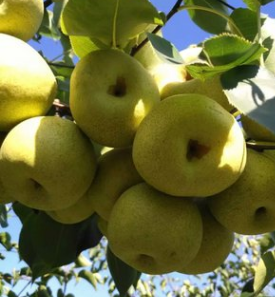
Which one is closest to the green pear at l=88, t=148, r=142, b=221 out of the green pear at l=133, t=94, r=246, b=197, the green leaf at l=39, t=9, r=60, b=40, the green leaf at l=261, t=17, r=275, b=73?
the green pear at l=133, t=94, r=246, b=197

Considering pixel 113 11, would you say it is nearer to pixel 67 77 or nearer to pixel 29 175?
pixel 29 175

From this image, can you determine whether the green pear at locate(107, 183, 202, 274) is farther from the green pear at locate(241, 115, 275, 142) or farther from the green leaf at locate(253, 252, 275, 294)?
the green leaf at locate(253, 252, 275, 294)

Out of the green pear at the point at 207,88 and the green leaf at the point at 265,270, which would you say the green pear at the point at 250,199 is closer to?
the green pear at the point at 207,88

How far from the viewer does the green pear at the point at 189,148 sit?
37.3 inches

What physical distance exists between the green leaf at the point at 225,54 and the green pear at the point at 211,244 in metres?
0.30

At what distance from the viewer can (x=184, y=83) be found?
113 centimetres

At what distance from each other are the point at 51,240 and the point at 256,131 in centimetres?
60

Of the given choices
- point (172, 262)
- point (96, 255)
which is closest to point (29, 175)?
point (172, 262)

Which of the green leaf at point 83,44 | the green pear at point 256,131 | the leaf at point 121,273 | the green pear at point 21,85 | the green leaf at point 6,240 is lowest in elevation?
the green leaf at point 6,240

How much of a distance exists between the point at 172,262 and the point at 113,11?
0.49 meters

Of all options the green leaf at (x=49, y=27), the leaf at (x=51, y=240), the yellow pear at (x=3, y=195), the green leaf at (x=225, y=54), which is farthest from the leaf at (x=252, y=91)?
the green leaf at (x=49, y=27)

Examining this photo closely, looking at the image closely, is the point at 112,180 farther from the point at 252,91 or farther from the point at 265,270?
the point at 265,270

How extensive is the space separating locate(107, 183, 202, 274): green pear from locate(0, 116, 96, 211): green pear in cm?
10

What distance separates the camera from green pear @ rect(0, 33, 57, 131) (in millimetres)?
1073
